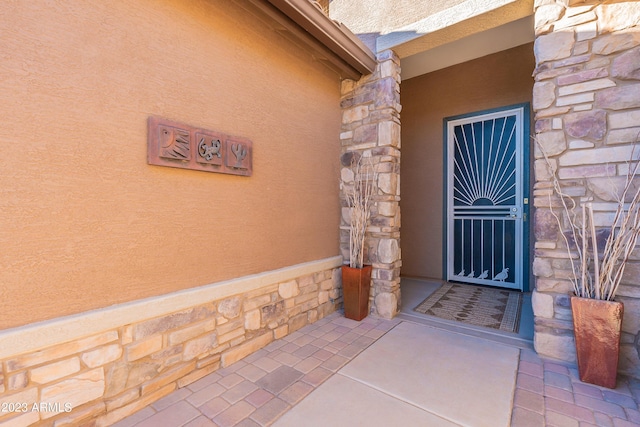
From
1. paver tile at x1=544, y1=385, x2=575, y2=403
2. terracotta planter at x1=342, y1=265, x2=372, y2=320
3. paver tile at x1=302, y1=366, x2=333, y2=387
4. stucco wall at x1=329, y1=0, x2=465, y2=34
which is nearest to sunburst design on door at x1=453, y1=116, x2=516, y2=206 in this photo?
stucco wall at x1=329, y1=0, x2=465, y2=34

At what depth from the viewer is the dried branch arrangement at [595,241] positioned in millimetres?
1858

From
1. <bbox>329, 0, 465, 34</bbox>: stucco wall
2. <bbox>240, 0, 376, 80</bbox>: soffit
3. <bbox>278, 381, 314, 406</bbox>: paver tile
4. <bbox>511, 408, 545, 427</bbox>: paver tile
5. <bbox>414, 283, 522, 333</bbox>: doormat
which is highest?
<bbox>329, 0, 465, 34</bbox>: stucco wall

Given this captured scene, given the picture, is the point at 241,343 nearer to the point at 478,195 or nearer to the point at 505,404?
the point at 505,404

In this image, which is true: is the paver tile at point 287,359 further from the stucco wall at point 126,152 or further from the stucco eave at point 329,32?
the stucco eave at point 329,32

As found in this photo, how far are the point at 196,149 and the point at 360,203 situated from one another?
172 centimetres

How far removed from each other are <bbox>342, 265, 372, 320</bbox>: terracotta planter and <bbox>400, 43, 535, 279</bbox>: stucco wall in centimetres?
199

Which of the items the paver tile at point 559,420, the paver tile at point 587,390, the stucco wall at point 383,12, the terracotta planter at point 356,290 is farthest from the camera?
the terracotta planter at point 356,290

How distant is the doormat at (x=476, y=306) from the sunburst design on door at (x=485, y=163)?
1.27m

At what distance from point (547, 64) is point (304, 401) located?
9.81 ft

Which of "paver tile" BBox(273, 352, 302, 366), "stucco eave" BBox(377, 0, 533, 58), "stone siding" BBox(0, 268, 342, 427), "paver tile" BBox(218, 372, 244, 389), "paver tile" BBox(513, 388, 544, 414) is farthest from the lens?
"stucco eave" BBox(377, 0, 533, 58)

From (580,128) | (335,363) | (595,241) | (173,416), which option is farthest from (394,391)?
(580,128)

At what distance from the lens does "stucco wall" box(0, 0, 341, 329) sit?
1.32 meters

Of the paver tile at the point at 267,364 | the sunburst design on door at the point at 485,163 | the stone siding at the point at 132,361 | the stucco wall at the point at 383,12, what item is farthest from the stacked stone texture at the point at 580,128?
the stone siding at the point at 132,361

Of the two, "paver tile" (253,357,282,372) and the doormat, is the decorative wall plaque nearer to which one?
"paver tile" (253,357,282,372)
